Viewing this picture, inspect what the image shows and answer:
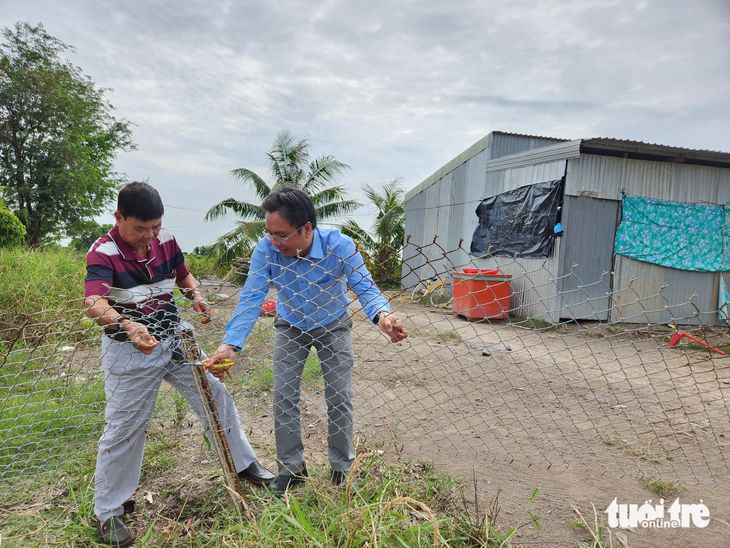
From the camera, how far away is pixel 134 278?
192 centimetres

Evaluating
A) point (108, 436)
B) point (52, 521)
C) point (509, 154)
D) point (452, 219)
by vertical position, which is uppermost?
point (509, 154)

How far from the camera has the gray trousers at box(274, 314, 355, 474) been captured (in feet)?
6.68

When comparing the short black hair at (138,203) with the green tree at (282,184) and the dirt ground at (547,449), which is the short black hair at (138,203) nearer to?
the dirt ground at (547,449)

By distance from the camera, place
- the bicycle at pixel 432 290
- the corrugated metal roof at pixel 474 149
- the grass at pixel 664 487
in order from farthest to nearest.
A: 1. the corrugated metal roof at pixel 474 149
2. the grass at pixel 664 487
3. the bicycle at pixel 432 290

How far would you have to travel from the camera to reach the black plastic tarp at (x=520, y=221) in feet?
23.3

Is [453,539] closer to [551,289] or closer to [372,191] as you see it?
[551,289]

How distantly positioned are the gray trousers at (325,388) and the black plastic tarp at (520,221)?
16.0 feet

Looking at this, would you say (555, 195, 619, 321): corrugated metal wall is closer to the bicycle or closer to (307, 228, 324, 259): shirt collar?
the bicycle

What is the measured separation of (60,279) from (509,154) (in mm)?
8015

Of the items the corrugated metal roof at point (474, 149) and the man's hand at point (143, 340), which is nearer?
the man's hand at point (143, 340)

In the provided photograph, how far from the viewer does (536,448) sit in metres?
2.69

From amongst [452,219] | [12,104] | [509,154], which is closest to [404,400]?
[509,154]

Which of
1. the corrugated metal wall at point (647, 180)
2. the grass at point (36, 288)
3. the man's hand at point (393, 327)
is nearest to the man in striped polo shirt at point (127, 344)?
the man's hand at point (393, 327)

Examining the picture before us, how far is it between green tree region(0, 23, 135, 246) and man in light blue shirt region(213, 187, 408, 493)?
16.3 metres
